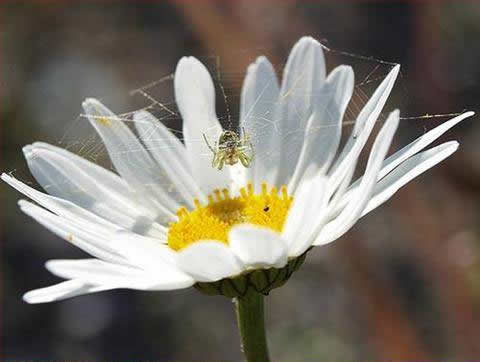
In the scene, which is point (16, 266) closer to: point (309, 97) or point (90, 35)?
point (90, 35)

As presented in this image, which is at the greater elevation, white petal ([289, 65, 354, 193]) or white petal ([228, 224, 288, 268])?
white petal ([289, 65, 354, 193])

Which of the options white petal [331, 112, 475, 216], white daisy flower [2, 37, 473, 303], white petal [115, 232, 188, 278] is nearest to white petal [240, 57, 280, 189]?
white daisy flower [2, 37, 473, 303]

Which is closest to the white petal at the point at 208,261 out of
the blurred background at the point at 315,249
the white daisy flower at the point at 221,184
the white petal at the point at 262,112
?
the white daisy flower at the point at 221,184

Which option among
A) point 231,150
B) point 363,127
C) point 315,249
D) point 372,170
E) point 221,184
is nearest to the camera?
point 372,170

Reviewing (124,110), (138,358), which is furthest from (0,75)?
(138,358)

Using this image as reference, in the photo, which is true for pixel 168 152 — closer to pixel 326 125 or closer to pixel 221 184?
pixel 221 184

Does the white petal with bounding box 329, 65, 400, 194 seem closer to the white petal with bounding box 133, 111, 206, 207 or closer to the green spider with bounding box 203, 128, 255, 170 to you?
the green spider with bounding box 203, 128, 255, 170

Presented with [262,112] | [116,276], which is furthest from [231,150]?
[116,276]

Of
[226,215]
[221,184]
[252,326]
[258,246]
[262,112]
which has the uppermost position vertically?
[262,112]
